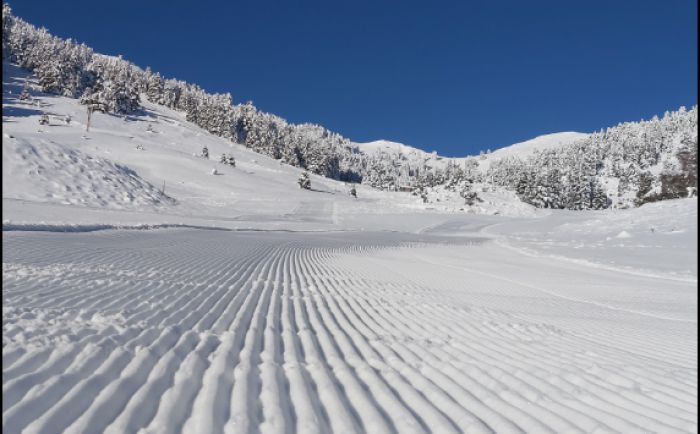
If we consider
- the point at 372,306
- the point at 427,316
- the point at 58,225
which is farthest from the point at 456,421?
the point at 58,225

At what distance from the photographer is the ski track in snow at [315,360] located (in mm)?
3879

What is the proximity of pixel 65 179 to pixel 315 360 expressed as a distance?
40304 millimetres

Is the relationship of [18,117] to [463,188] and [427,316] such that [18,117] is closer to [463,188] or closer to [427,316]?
[463,188]

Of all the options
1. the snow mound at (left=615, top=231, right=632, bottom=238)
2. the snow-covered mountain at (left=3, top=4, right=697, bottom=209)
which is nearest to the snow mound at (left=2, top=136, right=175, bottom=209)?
the snow mound at (left=615, top=231, right=632, bottom=238)

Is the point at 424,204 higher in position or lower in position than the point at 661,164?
lower

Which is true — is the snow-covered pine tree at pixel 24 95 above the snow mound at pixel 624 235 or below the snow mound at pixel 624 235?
above

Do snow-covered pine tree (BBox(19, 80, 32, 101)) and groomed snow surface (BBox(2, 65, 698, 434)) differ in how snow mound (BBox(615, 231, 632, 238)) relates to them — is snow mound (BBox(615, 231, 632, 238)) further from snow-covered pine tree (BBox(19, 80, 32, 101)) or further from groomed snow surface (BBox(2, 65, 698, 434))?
snow-covered pine tree (BBox(19, 80, 32, 101))

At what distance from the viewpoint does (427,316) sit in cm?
909

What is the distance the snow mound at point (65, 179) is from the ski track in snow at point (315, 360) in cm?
2743

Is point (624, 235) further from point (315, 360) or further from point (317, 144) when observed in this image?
point (317, 144)

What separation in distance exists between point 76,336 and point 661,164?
203863 millimetres

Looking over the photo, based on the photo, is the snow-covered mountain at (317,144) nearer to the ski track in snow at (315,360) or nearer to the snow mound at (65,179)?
the snow mound at (65,179)

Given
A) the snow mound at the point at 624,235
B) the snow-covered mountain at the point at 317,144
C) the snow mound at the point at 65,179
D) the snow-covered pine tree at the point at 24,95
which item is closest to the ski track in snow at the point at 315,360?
the snow mound at the point at 65,179

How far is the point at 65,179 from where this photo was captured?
38156 millimetres
